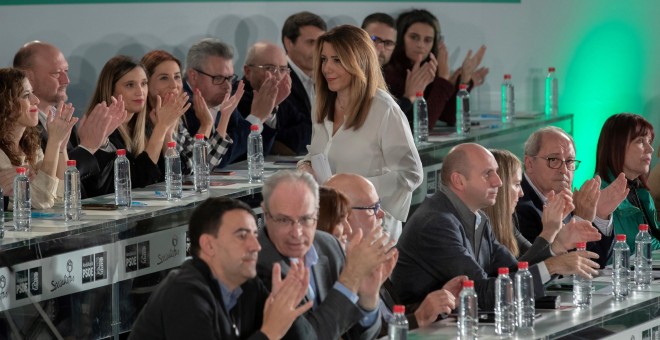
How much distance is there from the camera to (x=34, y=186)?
Answer: 221 inches

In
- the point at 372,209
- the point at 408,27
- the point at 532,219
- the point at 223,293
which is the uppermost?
the point at 408,27

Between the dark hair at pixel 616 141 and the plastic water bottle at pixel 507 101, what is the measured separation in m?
1.83

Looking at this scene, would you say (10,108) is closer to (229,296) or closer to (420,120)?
(229,296)

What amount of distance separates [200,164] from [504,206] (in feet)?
4.89

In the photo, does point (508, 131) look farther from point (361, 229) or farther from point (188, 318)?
point (188, 318)

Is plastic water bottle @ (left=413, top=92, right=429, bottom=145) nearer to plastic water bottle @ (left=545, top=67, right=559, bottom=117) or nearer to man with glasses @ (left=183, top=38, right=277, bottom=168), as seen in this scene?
man with glasses @ (left=183, top=38, right=277, bottom=168)

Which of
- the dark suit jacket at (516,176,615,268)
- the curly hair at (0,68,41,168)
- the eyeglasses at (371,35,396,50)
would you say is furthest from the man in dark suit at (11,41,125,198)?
the eyeglasses at (371,35,396,50)

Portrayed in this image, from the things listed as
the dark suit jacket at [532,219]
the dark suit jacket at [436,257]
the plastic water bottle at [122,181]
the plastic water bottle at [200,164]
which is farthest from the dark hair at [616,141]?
the plastic water bottle at [122,181]

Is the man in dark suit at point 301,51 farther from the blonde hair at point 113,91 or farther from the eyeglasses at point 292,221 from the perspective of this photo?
the eyeglasses at point 292,221

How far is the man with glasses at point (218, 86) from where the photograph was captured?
7007 mm

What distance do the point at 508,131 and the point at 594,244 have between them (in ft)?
7.47

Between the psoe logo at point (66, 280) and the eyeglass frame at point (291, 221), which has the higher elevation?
the eyeglass frame at point (291, 221)

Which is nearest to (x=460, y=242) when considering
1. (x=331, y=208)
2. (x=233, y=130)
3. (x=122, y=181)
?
(x=331, y=208)

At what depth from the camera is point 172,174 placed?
603 centimetres
